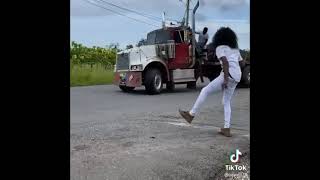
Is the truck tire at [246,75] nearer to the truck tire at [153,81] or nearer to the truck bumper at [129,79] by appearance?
the truck tire at [153,81]

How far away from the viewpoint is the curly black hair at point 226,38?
4.70 m

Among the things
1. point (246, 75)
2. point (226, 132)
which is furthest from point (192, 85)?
point (246, 75)

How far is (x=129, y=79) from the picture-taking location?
48.3ft

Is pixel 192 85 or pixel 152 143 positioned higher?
pixel 192 85

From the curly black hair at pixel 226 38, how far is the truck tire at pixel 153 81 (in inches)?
358

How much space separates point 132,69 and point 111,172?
34.5 feet

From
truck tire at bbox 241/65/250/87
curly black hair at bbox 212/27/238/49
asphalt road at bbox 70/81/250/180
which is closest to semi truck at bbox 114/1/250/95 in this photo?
asphalt road at bbox 70/81/250/180

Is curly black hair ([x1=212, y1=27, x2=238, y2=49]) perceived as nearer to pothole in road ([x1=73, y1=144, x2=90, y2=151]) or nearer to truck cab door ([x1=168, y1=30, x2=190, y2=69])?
pothole in road ([x1=73, y1=144, x2=90, y2=151])

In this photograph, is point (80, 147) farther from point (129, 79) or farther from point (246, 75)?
point (129, 79)

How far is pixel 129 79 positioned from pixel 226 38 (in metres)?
9.80
